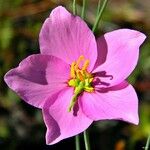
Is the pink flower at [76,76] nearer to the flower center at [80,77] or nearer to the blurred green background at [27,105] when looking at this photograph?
the flower center at [80,77]

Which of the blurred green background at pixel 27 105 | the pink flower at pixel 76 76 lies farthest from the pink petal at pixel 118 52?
the blurred green background at pixel 27 105

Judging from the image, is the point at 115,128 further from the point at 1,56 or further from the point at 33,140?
the point at 1,56

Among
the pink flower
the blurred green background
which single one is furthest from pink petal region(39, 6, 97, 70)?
the blurred green background

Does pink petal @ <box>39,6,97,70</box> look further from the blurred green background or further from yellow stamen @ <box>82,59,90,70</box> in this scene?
the blurred green background

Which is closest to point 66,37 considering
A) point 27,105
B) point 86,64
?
point 86,64

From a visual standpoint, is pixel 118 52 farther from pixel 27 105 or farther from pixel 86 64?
pixel 27 105

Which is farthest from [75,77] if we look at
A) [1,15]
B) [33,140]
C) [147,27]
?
[147,27]

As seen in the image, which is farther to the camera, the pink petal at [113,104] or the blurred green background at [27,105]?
the blurred green background at [27,105]
